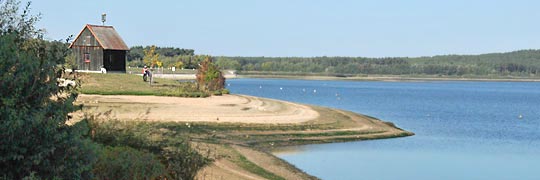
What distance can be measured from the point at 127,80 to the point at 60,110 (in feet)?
163

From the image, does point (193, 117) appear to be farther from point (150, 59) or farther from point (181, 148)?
point (150, 59)

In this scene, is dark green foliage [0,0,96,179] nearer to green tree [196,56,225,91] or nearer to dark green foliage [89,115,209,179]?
dark green foliage [89,115,209,179]

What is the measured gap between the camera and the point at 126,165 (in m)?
14.0

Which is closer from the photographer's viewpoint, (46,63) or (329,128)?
(46,63)

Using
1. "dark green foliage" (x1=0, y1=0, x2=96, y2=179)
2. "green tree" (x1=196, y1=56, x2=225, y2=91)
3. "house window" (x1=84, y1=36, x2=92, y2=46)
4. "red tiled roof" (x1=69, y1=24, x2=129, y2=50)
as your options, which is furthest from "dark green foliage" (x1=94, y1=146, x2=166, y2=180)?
"house window" (x1=84, y1=36, x2=92, y2=46)

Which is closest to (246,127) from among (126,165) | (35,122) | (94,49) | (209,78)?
(126,165)

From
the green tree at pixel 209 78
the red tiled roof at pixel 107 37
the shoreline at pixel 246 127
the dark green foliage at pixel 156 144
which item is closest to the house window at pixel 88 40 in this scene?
the red tiled roof at pixel 107 37

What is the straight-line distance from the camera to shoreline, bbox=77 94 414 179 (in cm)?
2685

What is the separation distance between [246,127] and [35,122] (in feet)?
93.6

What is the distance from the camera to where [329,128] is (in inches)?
1699

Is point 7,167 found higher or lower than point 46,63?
lower

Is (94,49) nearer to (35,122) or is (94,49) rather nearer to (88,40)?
(88,40)

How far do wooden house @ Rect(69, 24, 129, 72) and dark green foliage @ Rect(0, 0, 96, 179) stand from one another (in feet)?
198

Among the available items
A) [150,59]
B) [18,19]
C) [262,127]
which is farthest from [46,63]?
[150,59]
